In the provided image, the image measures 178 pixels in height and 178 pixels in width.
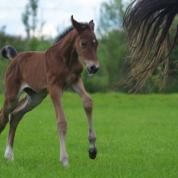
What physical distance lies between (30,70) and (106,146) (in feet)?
12.2

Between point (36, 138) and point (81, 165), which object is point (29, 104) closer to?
point (81, 165)

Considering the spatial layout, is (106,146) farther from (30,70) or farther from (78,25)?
(78,25)

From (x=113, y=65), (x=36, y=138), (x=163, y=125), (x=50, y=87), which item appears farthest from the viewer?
(x=113, y=65)

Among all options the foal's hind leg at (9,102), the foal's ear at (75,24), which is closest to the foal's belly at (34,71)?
the foal's hind leg at (9,102)

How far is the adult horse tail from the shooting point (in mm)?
10586

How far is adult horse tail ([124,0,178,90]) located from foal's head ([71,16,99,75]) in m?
0.76

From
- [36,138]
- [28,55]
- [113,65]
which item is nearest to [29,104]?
[28,55]

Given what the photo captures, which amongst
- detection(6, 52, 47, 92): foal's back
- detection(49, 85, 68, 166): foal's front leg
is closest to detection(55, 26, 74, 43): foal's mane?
→ detection(6, 52, 47, 92): foal's back

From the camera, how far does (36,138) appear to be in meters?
16.5

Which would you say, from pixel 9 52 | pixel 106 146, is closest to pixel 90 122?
pixel 9 52

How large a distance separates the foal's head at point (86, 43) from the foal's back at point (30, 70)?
0.93 m

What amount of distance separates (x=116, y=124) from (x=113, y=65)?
3488cm

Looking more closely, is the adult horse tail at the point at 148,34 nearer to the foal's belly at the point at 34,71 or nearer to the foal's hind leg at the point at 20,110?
the foal's belly at the point at 34,71

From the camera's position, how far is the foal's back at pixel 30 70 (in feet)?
35.9
